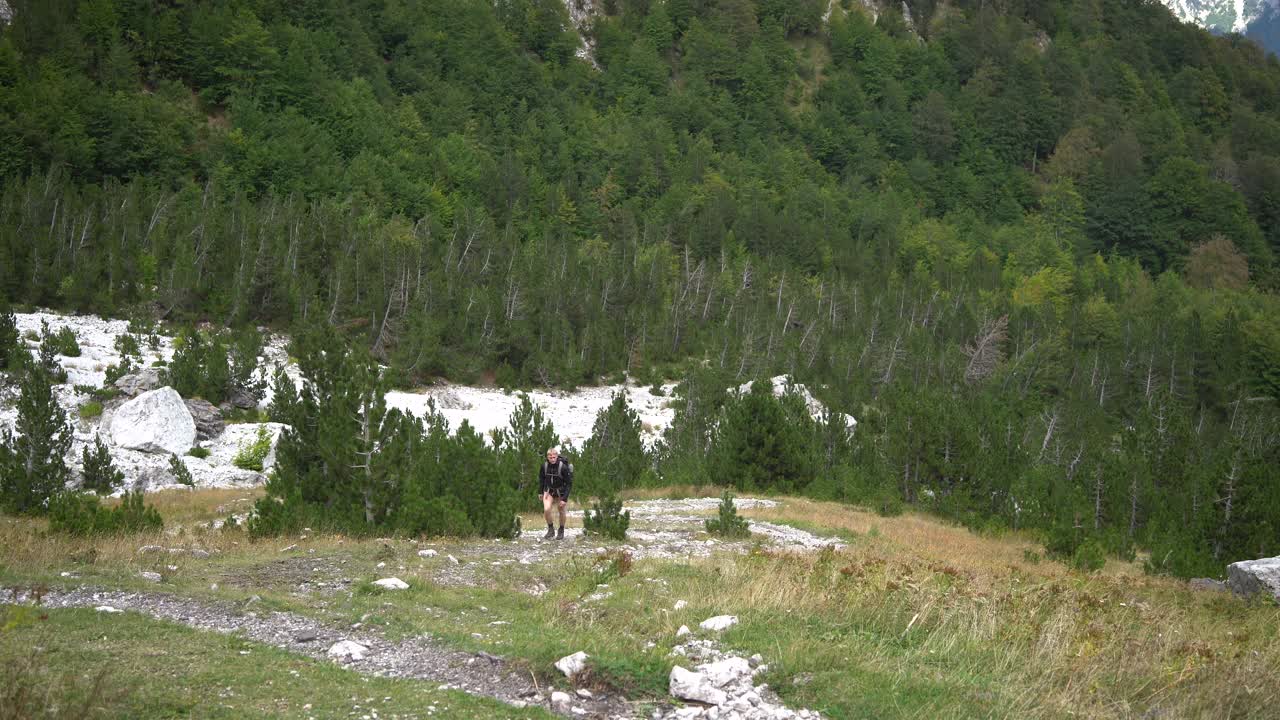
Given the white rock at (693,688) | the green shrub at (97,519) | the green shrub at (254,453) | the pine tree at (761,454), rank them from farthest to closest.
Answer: the green shrub at (254,453) < the pine tree at (761,454) < the green shrub at (97,519) < the white rock at (693,688)

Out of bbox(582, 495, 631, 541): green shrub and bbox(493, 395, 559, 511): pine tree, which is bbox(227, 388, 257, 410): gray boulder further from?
bbox(582, 495, 631, 541): green shrub

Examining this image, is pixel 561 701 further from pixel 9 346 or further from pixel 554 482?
pixel 9 346

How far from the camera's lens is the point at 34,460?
72.0ft

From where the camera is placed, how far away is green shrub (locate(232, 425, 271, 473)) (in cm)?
3212

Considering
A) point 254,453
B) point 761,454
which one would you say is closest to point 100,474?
point 254,453

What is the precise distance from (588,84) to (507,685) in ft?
389

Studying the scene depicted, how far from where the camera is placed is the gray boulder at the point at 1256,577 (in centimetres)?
1461

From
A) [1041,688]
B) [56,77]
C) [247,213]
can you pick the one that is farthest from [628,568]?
[56,77]

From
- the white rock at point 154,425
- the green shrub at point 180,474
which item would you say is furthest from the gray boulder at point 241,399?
the green shrub at point 180,474

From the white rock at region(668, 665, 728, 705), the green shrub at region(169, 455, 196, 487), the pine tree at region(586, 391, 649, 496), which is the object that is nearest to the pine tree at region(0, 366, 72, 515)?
the green shrub at region(169, 455, 196, 487)

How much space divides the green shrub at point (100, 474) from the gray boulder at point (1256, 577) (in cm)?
2585

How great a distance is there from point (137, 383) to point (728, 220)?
61.0 m

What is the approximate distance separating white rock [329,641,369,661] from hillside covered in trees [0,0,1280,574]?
18.4 metres

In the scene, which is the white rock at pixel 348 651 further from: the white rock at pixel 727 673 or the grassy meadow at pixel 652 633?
the white rock at pixel 727 673
